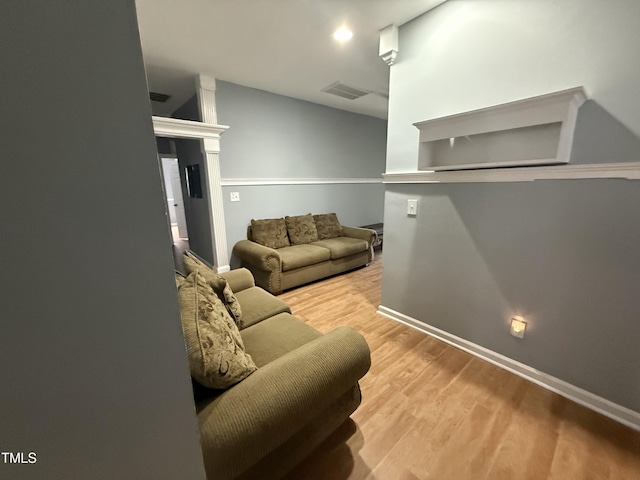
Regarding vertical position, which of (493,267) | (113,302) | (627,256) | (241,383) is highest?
(113,302)

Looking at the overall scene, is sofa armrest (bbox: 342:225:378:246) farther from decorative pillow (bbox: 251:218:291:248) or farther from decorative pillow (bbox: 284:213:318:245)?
decorative pillow (bbox: 251:218:291:248)

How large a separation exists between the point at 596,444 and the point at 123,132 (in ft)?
7.51

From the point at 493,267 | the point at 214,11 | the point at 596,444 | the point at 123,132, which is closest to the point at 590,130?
the point at 493,267

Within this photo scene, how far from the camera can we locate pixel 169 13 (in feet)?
6.14

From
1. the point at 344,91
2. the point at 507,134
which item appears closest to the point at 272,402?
the point at 507,134

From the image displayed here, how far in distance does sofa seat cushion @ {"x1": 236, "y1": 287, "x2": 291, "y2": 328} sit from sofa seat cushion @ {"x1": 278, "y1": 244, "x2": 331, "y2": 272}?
1.00 meters

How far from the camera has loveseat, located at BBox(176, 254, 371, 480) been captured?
803mm

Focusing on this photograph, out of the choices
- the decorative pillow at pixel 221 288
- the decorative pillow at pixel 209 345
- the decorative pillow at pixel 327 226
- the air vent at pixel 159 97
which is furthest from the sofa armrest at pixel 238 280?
the air vent at pixel 159 97

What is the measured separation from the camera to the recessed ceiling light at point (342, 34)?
2.08 meters

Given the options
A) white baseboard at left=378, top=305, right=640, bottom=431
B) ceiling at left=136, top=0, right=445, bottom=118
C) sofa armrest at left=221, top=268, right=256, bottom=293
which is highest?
ceiling at left=136, top=0, right=445, bottom=118

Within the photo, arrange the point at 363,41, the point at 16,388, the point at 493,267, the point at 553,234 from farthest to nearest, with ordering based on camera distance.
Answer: the point at 363,41 < the point at 493,267 < the point at 553,234 < the point at 16,388

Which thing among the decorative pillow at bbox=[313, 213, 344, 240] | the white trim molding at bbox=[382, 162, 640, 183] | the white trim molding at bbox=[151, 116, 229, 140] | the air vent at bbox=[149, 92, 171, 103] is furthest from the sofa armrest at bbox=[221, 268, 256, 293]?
the air vent at bbox=[149, 92, 171, 103]

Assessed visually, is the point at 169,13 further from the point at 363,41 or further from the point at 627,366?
the point at 627,366

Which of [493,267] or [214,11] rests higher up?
[214,11]
